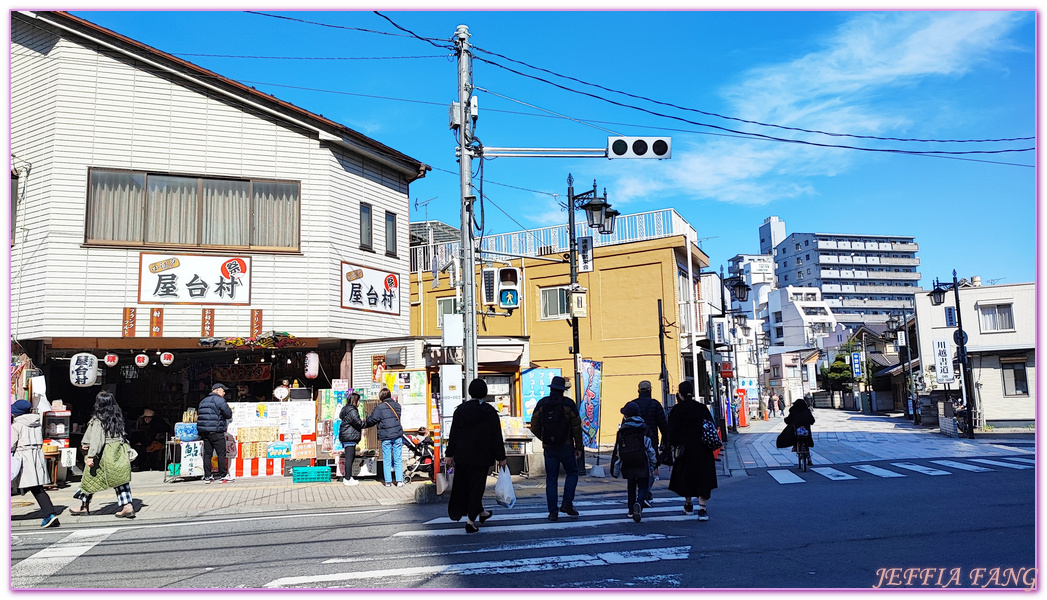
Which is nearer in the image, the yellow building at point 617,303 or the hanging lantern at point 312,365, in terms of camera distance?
the hanging lantern at point 312,365

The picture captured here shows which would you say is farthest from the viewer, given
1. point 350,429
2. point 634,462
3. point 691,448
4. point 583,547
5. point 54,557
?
point 350,429

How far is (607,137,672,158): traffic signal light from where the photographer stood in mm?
11703

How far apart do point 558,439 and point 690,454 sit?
1.73m

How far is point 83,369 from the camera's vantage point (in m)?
14.6

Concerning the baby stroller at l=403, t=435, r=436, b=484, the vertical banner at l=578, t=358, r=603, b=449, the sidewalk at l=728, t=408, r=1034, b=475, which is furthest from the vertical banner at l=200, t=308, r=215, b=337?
the sidewalk at l=728, t=408, r=1034, b=475

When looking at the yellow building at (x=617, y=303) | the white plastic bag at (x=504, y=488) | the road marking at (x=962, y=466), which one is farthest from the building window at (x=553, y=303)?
the white plastic bag at (x=504, y=488)

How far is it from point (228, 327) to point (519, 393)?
7588mm

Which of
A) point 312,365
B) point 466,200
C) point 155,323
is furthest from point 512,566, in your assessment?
point 155,323

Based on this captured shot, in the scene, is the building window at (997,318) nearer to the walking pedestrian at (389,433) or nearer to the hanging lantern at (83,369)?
the walking pedestrian at (389,433)

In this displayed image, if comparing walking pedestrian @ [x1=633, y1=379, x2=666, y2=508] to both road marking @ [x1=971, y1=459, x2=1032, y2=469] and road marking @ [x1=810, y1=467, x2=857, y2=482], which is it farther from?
road marking @ [x1=971, y1=459, x2=1032, y2=469]

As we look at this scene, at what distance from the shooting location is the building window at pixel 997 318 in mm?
37312

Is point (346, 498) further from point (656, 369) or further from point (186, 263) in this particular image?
point (656, 369)

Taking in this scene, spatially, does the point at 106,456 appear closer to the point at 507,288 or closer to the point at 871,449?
the point at 507,288

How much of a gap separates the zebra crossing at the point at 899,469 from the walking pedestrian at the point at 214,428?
1066cm
